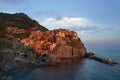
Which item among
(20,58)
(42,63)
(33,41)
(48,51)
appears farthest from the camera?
(33,41)

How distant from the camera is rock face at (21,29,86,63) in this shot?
16850cm

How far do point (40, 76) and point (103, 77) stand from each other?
28.0 metres

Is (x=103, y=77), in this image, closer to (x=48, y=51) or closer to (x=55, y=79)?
(x=55, y=79)

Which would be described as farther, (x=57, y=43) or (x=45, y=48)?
(x=57, y=43)

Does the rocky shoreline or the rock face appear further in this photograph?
the rock face

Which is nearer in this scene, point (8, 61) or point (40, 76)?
point (40, 76)

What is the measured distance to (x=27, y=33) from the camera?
200 meters

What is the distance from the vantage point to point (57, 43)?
582ft

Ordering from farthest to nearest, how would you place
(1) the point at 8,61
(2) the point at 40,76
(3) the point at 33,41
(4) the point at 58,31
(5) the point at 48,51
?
(4) the point at 58,31 → (3) the point at 33,41 → (5) the point at 48,51 → (1) the point at 8,61 → (2) the point at 40,76

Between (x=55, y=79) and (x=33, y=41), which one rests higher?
(x=33, y=41)

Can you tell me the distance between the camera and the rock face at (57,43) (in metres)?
168

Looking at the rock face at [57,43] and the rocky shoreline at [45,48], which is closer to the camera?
the rocky shoreline at [45,48]

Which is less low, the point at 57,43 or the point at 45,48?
the point at 57,43

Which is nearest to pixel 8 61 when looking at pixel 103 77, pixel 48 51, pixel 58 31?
pixel 103 77
